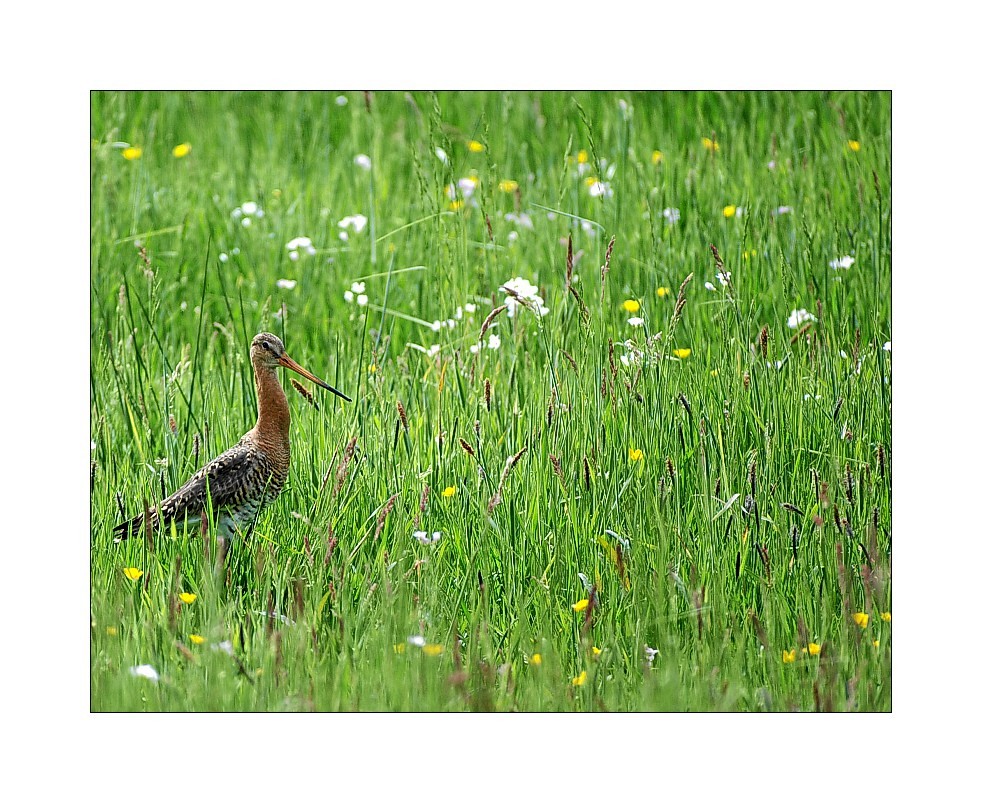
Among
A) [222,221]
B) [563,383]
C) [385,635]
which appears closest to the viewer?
[385,635]

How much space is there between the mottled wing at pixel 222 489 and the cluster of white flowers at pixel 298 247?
1.70ft

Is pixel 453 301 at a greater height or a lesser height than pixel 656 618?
greater

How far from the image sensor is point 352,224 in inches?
122

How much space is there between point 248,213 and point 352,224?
0.94ft

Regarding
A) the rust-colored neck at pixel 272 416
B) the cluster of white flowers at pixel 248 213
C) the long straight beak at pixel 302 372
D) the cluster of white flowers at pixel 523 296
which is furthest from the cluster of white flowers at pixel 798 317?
the cluster of white flowers at pixel 248 213

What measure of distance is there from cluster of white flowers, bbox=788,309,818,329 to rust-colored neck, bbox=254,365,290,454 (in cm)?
121

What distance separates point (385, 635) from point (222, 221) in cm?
114

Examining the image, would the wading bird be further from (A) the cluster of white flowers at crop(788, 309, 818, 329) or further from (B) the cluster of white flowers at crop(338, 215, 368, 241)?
(A) the cluster of white flowers at crop(788, 309, 818, 329)

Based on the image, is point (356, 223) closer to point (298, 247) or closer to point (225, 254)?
point (298, 247)

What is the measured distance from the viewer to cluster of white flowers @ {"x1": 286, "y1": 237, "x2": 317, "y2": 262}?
10.1 ft

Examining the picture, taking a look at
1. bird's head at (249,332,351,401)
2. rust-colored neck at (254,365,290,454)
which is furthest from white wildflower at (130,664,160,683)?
bird's head at (249,332,351,401)

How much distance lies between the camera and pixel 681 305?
2.95 metres

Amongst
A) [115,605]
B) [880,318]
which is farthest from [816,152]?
[115,605]

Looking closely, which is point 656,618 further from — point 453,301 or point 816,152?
point 816,152
